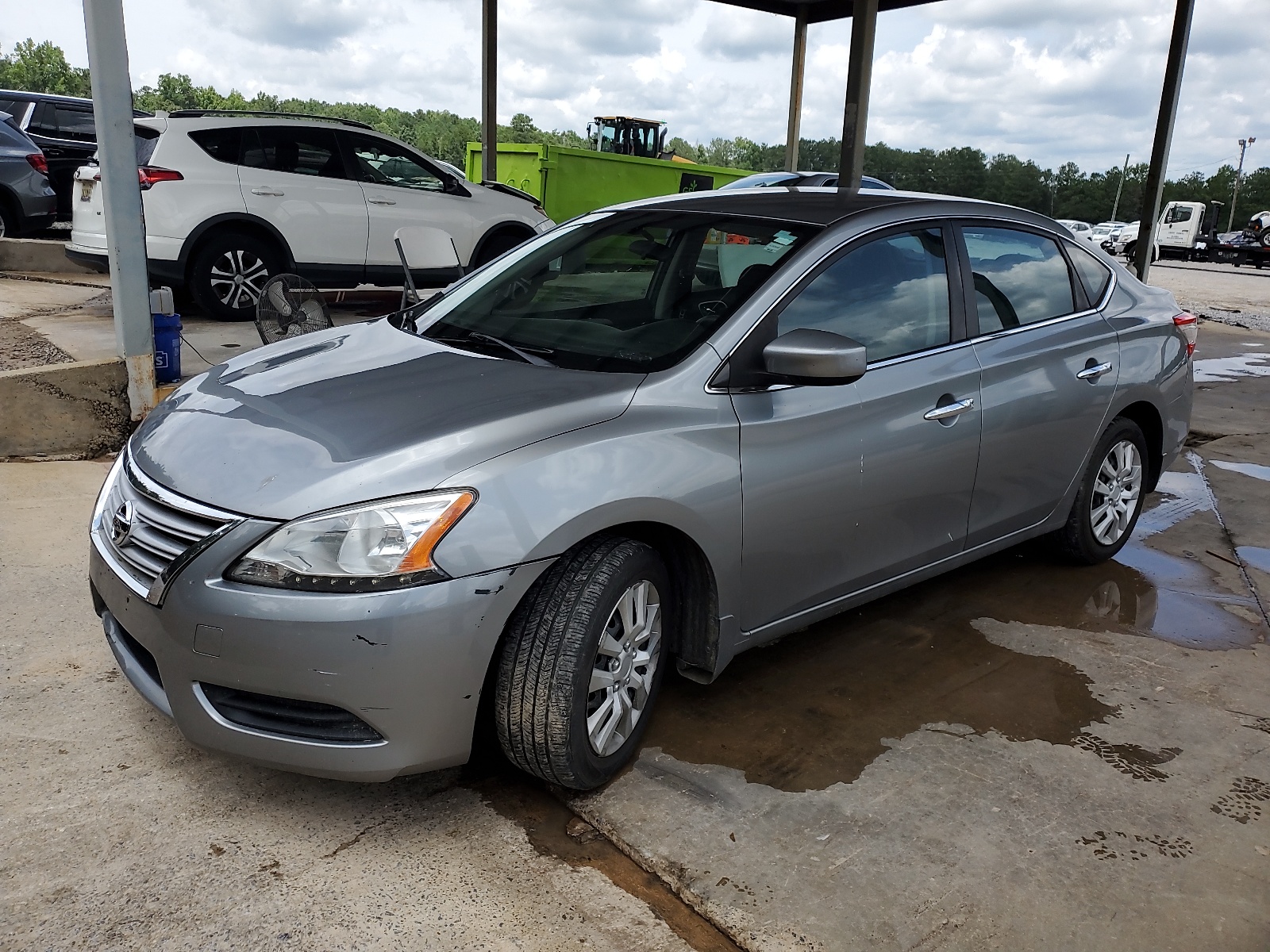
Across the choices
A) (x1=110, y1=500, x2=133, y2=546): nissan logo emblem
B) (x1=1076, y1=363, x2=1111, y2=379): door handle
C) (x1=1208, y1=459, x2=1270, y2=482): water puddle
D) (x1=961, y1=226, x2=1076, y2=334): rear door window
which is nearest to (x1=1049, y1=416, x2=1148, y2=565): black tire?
(x1=1076, y1=363, x2=1111, y2=379): door handle

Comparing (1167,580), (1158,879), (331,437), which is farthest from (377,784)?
(1167,580)

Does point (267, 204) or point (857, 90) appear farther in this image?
point (857, 90)

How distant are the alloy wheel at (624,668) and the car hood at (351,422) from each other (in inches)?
19.9

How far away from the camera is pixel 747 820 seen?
2605 millimetres

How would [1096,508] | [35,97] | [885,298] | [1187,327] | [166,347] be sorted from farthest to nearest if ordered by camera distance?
[35,97], [166,347], [1187,327], [1096,508], [885,298]

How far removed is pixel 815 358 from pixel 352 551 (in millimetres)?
1303

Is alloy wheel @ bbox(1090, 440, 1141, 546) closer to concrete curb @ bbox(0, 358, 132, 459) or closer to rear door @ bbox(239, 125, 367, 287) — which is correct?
concrete curb @ bbox(0, 358, 132, 459)

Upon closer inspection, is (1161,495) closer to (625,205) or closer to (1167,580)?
(1167,580)

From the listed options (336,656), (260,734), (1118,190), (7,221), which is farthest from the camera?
(1118,190)

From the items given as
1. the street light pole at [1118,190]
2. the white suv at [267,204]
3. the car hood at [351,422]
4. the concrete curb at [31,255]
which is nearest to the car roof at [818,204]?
the car hood at [351,422]

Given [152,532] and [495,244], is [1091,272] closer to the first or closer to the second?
[152,532]

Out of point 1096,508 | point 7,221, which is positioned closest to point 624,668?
point 1096,508

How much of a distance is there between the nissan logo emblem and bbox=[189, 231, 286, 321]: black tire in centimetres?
630

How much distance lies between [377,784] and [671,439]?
3.86 ft
